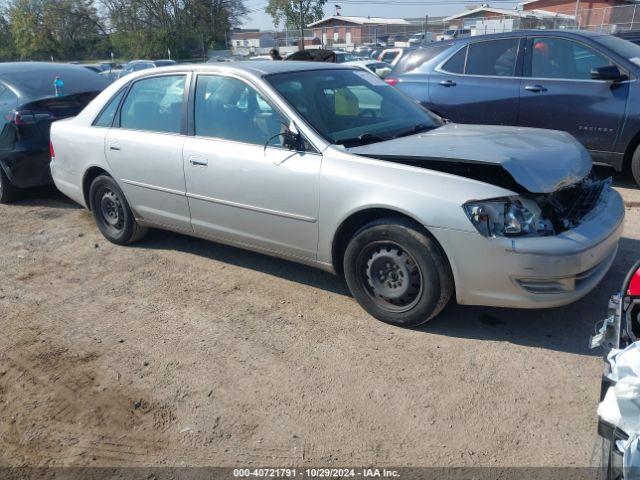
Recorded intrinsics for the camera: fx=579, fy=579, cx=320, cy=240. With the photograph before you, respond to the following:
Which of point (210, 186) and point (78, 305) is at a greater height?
point (210, 186)

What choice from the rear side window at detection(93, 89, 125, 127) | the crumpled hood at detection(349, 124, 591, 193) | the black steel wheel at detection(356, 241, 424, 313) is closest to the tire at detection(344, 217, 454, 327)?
the black steel wheel at detection(356, 241, 424, 313)

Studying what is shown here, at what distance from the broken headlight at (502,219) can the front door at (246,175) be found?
1.09 meters

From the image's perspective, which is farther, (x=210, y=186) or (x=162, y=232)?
(x=162, y=232)

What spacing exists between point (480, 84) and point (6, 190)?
19.5 feet

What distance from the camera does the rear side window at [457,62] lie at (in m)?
7.26

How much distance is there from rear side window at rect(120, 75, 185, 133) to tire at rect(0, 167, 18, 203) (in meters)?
2.80

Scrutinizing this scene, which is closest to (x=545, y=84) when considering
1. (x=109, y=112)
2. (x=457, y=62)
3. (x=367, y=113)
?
(x=457, y=62)

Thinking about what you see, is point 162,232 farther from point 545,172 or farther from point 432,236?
point 545,172

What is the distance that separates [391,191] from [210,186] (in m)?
1.57

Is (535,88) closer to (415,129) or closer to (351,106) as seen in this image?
(415,129)

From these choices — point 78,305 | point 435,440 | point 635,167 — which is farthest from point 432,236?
point 635,167

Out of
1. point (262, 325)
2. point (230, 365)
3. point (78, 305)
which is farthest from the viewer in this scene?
point (78, 305)

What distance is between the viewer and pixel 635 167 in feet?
20.5

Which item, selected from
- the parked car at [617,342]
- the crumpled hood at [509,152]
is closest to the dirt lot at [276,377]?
the parked car at [617,342]
